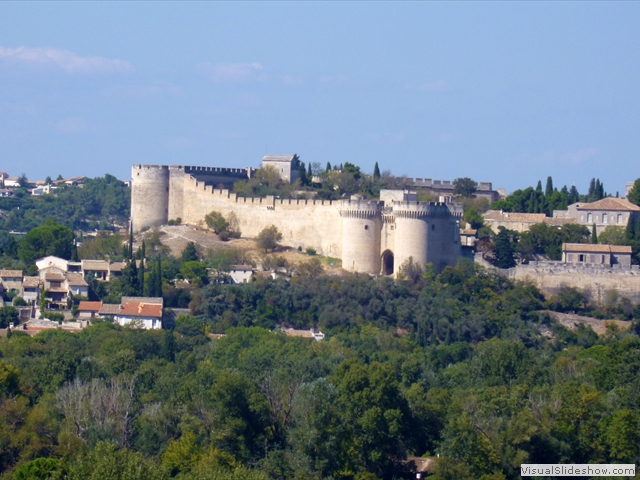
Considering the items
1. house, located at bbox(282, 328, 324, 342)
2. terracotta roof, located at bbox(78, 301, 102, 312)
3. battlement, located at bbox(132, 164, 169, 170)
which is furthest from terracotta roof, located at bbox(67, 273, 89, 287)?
battlement, located at bbox(132, 164, 169, 170)

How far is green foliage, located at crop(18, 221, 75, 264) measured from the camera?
5484 centimetres

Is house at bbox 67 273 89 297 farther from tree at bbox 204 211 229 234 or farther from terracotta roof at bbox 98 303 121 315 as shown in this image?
tree at bbox 204 211 229 234

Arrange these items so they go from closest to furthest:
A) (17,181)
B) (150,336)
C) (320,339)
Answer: (150,336)
(320,339)
(17,181)

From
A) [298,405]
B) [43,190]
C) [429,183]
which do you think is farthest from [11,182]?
[298,405]

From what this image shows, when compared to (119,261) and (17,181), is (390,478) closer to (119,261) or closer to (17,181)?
(119,261)

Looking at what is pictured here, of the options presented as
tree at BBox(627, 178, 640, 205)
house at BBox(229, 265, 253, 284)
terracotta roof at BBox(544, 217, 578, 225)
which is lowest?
house at BBox(229, 265, 253, 284)

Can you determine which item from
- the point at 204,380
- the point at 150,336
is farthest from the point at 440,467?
the point at 150,336

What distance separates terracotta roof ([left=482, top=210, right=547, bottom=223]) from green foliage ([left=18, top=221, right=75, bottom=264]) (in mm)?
16587

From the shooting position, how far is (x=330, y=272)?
51.7 m

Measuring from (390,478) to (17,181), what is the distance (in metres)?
80.2

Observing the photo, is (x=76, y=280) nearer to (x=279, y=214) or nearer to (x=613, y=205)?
(x=279, y=214)

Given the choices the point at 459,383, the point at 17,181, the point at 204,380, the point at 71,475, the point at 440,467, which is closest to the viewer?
the point at 71,475

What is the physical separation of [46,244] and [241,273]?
27.5ft

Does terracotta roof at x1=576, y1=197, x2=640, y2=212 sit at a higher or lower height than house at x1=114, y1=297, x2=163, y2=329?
higher
